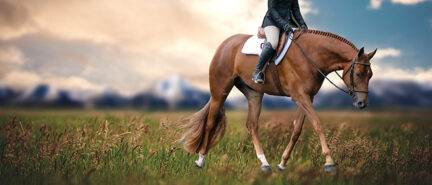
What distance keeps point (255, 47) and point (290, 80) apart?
957 millimetres

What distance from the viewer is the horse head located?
5027mm

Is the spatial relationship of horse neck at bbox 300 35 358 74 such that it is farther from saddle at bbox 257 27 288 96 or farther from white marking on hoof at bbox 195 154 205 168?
white marking on hoof at bbox 195 154 205 168

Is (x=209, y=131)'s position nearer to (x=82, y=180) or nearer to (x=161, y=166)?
(x=161, y=166)

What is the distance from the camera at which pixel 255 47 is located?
615 cm

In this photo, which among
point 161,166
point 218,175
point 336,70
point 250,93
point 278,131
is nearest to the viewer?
point 218,175

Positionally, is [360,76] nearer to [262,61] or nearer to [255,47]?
[262,61]

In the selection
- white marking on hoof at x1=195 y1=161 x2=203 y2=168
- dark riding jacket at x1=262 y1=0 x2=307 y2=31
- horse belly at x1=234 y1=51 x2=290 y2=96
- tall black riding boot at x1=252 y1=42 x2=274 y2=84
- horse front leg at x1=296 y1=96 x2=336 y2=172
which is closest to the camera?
horse front leg at x1=296 y1=96 x2=336 y2=172

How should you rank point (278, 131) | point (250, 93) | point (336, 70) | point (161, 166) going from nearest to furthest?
point (336, 70), point (161, 166), point (250, 93), point (278, 131)

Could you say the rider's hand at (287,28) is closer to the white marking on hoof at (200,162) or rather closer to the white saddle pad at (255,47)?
the white saddle pad at (255,47)

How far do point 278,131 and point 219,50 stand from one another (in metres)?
2.68

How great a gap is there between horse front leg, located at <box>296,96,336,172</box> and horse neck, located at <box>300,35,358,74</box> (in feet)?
1.95

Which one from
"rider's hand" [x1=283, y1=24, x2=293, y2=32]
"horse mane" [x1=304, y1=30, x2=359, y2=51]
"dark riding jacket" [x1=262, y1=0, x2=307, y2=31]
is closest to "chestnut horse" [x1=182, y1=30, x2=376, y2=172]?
"horse mane" [x1=304, y1=30, x2=359, y2=51]

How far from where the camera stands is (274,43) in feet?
18.9

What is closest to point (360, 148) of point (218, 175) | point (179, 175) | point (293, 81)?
point (293, 81)
